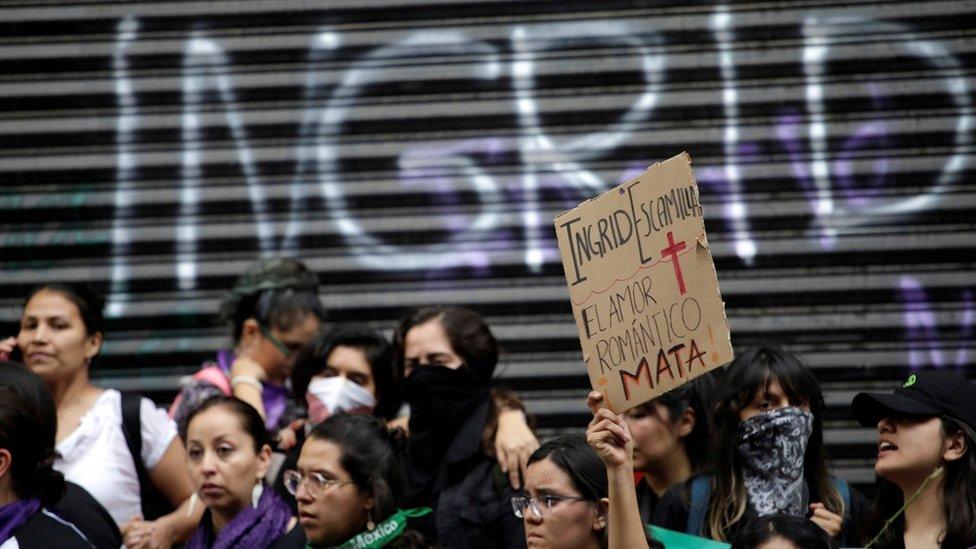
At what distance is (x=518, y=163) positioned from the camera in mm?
7488

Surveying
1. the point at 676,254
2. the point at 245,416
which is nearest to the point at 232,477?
the point at 245,416

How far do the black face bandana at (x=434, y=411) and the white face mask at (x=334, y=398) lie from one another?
13.4 inches

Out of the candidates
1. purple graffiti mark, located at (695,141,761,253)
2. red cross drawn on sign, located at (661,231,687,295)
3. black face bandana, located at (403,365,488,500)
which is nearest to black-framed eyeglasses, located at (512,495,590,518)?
red cross drawn on sign, located at (661,231,687,295)

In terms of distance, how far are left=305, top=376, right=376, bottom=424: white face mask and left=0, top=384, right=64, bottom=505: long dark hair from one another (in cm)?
126

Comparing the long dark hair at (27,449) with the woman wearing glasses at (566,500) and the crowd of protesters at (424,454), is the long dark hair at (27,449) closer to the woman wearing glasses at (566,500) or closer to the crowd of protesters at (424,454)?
the crowd of protesters at (424,454)

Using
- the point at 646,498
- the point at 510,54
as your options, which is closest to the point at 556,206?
the point at 510,54

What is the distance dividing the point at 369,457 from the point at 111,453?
1252 millimetres

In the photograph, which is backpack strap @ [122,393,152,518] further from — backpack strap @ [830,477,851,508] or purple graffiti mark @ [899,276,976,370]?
purple graffiti mark @ [899,276,976,370]

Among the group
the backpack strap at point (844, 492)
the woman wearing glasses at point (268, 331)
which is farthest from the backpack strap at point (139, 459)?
the backpack strap at point (844, 492)

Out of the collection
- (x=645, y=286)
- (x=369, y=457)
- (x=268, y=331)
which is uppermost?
(x=268, y=331)

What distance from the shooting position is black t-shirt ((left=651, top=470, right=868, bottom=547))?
485 cm

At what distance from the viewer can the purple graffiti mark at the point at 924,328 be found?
280 inches

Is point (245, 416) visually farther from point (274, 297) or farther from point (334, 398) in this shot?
point (274, 297)

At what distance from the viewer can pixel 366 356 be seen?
601cm
